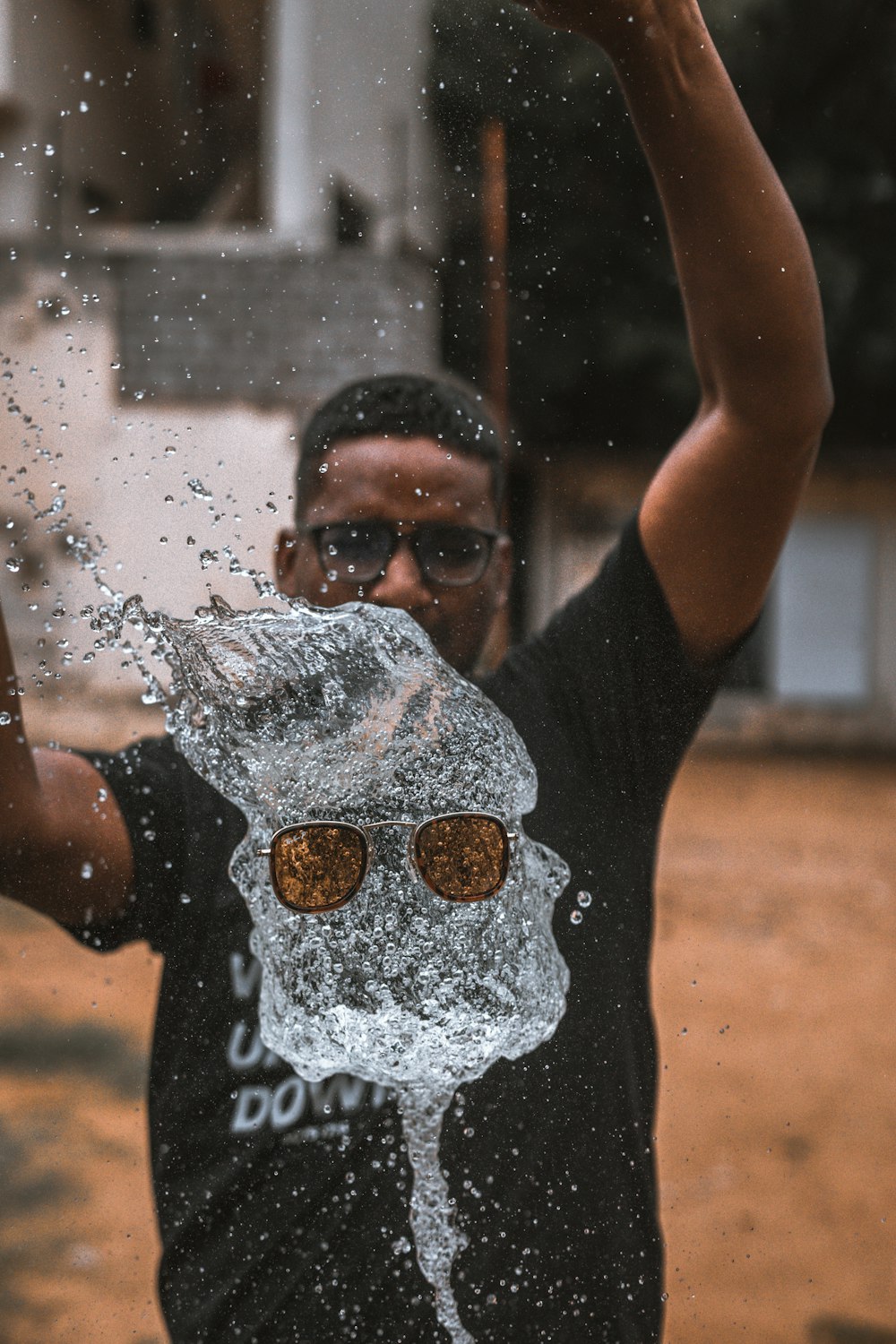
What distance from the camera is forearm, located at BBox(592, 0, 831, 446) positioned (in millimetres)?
979

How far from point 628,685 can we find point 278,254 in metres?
0.80

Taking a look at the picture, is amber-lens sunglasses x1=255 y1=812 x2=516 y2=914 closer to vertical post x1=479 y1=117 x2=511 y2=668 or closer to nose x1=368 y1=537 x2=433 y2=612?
nose x1=368 y1=537 x2=433 y2=612

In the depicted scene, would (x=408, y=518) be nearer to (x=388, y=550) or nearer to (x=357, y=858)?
(x=388, y=550)

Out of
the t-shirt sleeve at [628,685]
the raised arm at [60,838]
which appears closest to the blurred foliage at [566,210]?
the t-shirt sleeve at [628,685]

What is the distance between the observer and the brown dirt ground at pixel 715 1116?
119 centimetres

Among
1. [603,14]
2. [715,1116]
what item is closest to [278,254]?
[603,14]

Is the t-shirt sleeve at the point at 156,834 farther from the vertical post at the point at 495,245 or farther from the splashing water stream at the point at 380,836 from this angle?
the vertical post at the point at 495,245

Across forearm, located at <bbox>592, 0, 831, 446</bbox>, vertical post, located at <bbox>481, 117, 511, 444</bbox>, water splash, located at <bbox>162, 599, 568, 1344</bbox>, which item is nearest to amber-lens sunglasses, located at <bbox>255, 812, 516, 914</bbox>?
water splash, located at <bbox>162, 599, 568, 1344</bbox>

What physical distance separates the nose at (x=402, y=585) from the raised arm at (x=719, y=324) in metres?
0.22

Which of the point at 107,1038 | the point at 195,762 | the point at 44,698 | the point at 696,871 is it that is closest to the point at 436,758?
the point at 195,762

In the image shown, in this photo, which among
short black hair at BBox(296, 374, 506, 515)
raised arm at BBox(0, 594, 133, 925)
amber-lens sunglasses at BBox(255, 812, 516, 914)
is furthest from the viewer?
short black hair at BBox(296, 374, 506, 515)

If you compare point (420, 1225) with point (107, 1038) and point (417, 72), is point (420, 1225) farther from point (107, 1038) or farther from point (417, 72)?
point (107, 1038)

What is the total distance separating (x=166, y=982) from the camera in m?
1.09

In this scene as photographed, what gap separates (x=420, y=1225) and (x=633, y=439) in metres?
1.88
